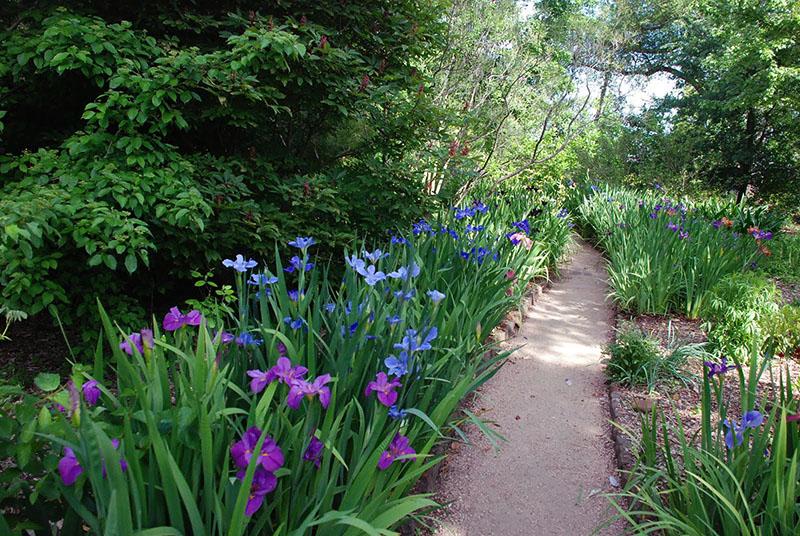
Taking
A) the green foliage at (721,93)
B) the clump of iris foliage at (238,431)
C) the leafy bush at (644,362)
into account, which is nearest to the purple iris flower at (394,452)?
the clump of iris foliage at (238,431)

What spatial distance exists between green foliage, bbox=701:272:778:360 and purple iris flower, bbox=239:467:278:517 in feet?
9.87

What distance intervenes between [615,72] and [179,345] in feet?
30.7

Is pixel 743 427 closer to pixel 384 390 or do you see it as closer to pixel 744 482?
pixel 744 482

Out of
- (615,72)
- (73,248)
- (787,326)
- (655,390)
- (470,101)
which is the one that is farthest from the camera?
(615,72)

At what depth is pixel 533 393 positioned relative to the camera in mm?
3277

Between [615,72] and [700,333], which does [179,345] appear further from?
[615,72]

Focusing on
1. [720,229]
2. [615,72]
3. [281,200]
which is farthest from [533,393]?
[615,72]

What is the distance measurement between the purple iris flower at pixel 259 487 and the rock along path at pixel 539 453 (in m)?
1.11

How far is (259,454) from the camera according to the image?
1152 mm

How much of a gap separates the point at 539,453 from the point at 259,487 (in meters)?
1.83

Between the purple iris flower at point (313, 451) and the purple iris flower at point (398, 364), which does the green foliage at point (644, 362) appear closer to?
the purple iris flower at point (398, 364)

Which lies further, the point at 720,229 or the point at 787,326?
the point at 720,229

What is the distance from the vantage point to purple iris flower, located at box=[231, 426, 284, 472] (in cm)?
117

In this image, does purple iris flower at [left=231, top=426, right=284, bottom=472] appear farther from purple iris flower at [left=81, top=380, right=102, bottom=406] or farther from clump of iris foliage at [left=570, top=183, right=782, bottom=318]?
clump of iris foliage at [left=570, top=183, right=782, bottom=318]
